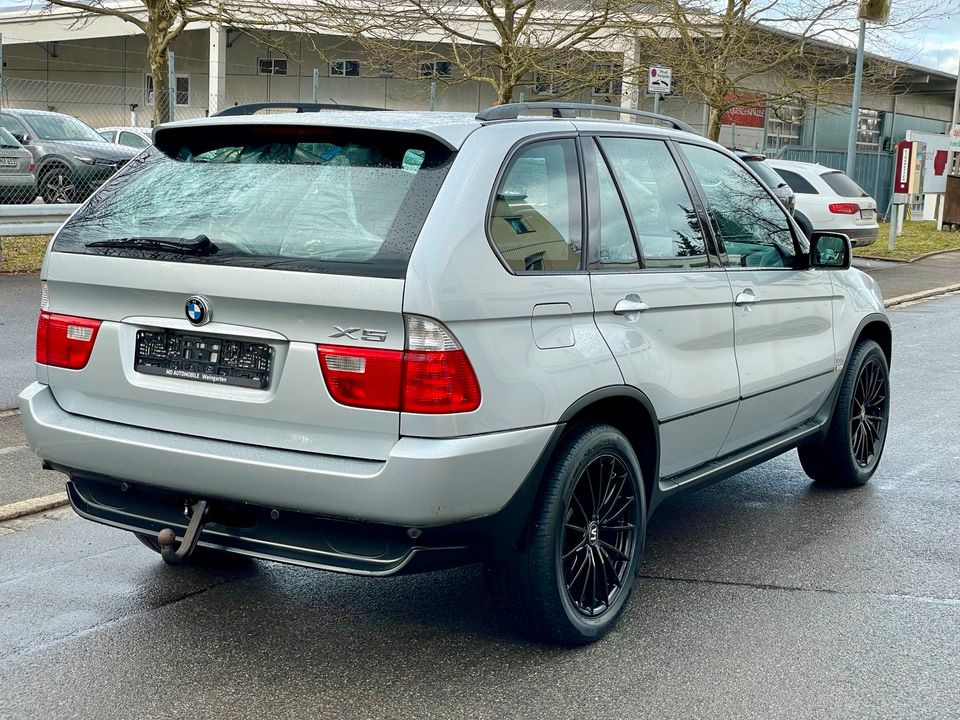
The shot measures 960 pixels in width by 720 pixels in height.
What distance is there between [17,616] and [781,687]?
2618 millimetres

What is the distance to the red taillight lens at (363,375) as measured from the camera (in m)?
3.50

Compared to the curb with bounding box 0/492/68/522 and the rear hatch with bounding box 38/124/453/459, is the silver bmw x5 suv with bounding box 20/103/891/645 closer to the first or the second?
the rear hatch with bounding box 38/124/453/459

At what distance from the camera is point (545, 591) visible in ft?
12.9

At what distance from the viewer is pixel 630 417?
4387 millimetres

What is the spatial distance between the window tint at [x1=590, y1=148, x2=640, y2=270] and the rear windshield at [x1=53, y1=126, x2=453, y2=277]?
0.74m

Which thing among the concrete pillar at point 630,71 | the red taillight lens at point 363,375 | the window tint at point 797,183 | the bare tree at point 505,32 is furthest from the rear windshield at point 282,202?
the concrete pillar at point 630,71

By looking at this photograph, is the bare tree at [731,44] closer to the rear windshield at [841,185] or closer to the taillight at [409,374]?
the rear windshield at [841,185]

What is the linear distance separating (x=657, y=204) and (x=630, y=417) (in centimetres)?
88

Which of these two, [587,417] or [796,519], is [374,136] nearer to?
[587,417]

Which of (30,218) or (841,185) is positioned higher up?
(841,185)

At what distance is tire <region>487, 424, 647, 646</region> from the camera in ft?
12.8

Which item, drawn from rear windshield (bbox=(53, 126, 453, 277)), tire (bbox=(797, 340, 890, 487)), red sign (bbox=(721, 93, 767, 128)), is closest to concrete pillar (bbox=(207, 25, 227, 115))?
red sign (bbox=(721, 93, 767, 128))

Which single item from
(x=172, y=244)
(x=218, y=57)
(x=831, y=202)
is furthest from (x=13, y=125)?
(x=218, y=57)

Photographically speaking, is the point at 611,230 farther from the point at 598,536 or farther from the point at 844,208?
the point at 844,208
